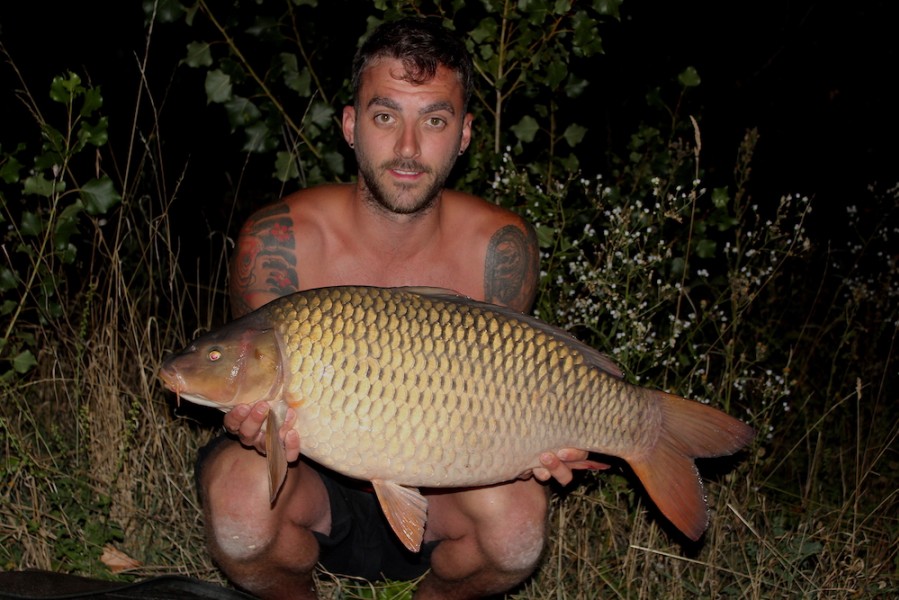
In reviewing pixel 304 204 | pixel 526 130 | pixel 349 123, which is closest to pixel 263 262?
pixel 304 204

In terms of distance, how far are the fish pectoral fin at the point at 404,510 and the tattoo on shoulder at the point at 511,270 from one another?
0.66 metres

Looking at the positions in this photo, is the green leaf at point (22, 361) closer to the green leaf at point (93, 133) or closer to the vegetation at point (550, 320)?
the vegetation at point (550, 320)

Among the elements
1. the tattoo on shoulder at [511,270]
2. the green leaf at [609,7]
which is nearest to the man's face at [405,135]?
the tattoo on shoulder at [511,270]

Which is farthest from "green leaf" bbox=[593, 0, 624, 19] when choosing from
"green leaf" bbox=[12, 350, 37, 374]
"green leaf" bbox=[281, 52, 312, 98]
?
"green leaf" bbox=[12, 350, 37, 374]

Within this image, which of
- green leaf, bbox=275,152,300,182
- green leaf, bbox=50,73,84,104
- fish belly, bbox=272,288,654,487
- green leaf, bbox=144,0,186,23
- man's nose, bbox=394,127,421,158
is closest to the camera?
fish belly, bbox=272,288,654,487

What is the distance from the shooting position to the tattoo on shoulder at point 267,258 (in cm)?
231

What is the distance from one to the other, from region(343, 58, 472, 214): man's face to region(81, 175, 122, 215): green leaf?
0.68 metres

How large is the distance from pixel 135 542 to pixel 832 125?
19.0 ft

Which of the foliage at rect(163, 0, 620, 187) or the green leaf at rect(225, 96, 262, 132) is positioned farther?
the green leaf at rect(225, 96, 262, 132)

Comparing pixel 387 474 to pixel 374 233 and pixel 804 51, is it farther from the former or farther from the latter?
pixel 804 51

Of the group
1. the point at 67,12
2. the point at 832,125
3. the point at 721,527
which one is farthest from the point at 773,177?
the point at 67,12

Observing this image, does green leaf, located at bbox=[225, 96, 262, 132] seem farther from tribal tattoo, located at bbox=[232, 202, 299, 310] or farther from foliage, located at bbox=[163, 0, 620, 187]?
tribal tattoo, located at bbox=[232, 202, 299, 310]

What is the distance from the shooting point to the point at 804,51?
22.9 feet

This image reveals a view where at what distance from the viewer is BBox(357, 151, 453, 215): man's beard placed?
228 centimetres
